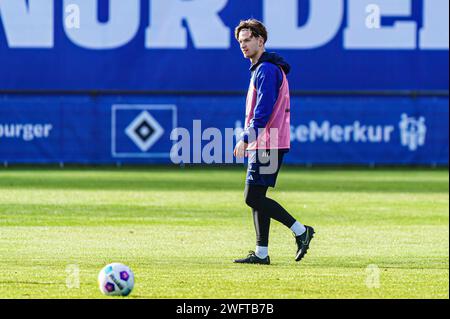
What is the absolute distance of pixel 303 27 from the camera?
108 ft

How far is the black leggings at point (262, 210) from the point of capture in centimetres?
1139

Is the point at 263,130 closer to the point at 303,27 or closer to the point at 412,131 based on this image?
the point at 412,131

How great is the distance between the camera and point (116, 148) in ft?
101

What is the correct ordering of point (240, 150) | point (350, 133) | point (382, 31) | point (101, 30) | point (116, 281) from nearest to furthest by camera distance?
point (116, 281)
point (240, 150)
point (350, 133)
point (101, 30)
point (382, 31)

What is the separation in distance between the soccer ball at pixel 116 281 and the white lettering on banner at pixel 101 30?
2374 centimetres

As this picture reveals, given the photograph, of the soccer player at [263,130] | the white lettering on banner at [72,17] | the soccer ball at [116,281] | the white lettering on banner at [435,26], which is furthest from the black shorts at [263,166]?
the white lettering on banner at [435,26]

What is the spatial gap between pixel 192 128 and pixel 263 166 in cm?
1907

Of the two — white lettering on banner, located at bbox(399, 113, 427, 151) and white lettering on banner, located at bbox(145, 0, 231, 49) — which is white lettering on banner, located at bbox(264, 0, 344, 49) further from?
white lettering on banner, located at bbox(399, 113, 427, 151)

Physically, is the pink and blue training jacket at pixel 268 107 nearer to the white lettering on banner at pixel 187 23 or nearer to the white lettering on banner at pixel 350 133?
the white lettering on banner at pixel 350 133

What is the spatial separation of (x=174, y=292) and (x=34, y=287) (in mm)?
1165

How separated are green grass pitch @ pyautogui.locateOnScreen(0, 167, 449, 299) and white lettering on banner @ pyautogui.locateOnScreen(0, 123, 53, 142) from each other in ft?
15.7

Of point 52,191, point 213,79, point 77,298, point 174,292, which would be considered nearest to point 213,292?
point 174,292

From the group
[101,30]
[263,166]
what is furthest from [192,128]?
[263,166]
